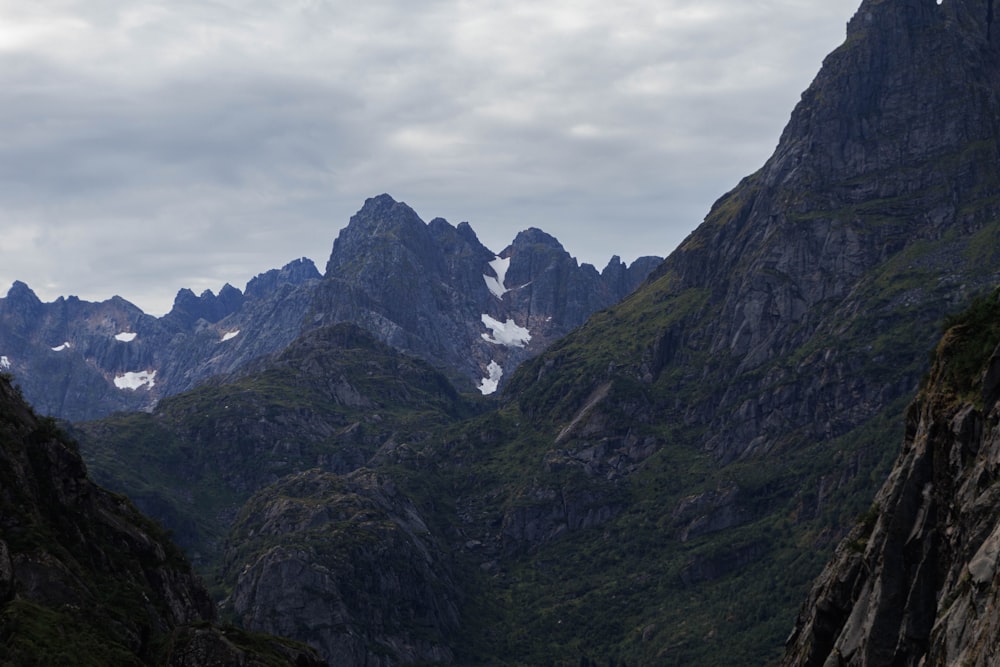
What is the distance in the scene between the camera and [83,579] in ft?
438

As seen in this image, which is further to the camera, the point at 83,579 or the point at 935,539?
the point at 83,579

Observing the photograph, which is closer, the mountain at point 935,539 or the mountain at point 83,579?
the mountain at point 935,539

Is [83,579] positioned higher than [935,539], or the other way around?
[83,579]

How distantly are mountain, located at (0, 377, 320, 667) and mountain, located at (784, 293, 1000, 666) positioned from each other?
69.6 meters

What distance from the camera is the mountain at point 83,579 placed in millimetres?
114188

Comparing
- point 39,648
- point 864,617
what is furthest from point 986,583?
point 39,648

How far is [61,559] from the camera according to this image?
132 metres

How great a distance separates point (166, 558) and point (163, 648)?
36.0 meters

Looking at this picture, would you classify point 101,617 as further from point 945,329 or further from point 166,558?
point 945,329

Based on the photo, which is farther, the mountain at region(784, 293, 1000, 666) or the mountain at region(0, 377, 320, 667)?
the mountain at region(0, 377, 320, 667)

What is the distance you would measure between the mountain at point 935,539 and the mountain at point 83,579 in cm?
6965

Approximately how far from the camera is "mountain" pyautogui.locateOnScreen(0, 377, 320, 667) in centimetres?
11419

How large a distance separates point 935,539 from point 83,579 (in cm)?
10029

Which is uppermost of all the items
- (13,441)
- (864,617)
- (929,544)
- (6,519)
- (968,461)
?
(13,441)
